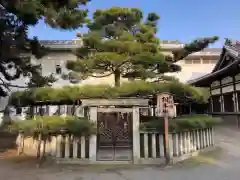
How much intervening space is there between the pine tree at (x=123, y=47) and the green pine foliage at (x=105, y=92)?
1.16m

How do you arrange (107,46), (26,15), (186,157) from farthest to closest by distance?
(107,46), (26,15), (186,157)

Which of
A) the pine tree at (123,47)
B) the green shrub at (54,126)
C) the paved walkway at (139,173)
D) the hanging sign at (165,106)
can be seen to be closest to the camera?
the paved walkway at (139,173)

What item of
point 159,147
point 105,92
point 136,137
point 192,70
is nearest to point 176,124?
Result: point 159,147

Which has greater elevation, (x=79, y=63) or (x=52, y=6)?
(x=52, y=6)

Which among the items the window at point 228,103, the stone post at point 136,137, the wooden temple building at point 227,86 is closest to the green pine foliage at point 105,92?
the stone post at point 136,137

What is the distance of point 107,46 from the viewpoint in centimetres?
766

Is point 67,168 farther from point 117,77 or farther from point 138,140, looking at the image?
point 117,77

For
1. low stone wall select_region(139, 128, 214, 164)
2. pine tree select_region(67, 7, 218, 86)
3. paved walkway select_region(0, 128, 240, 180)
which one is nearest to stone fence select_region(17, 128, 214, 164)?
low stone wall select_region(139, 128, 214, 164)

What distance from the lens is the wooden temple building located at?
41.6 feet

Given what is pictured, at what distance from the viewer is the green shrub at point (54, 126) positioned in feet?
19.4

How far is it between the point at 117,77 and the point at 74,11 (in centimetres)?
279

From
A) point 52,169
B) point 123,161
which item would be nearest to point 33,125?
point 52,169

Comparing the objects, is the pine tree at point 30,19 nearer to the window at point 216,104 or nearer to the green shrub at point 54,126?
the green shrub at point 54,126

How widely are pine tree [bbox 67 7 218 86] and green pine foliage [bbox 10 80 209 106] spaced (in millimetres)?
1156
